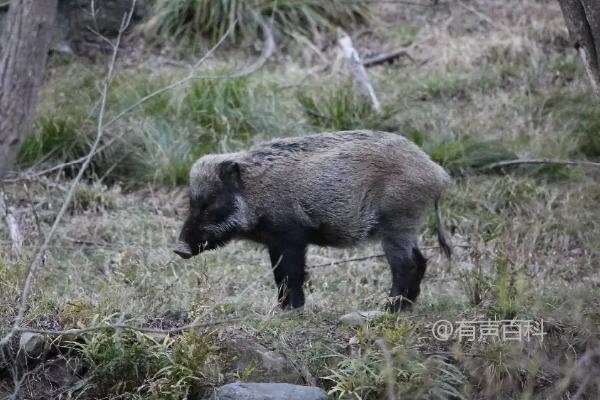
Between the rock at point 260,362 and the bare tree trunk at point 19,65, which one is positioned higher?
the bare tree trunk at point 19,65

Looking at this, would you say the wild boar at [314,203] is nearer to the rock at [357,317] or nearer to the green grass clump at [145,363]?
the rock at [357,317]

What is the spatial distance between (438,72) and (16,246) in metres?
5.72

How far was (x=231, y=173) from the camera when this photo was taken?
253 inches

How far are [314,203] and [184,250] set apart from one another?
→ 2.63 ft

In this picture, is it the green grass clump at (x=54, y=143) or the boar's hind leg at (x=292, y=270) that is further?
the green grass clump at (x=54, y=143)

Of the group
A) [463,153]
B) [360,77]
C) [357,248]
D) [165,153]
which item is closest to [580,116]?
[463,153]

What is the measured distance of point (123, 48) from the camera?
12680 mm

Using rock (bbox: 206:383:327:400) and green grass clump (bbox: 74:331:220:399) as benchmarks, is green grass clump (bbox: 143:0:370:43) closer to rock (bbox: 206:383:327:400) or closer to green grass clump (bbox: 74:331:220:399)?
green grass clump (bbox: 74:331:220:399)

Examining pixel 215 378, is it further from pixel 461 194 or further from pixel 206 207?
pixel 461 194

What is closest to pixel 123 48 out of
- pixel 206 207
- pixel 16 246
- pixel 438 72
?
pixel 438 72

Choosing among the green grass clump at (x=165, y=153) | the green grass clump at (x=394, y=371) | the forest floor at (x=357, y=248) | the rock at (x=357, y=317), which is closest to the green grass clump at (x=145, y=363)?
the forest floor at (x=357, y=248)

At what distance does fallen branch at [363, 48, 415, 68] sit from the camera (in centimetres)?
A: 1224

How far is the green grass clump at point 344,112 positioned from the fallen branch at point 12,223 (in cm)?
302

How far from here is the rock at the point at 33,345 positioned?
5.56 meters
